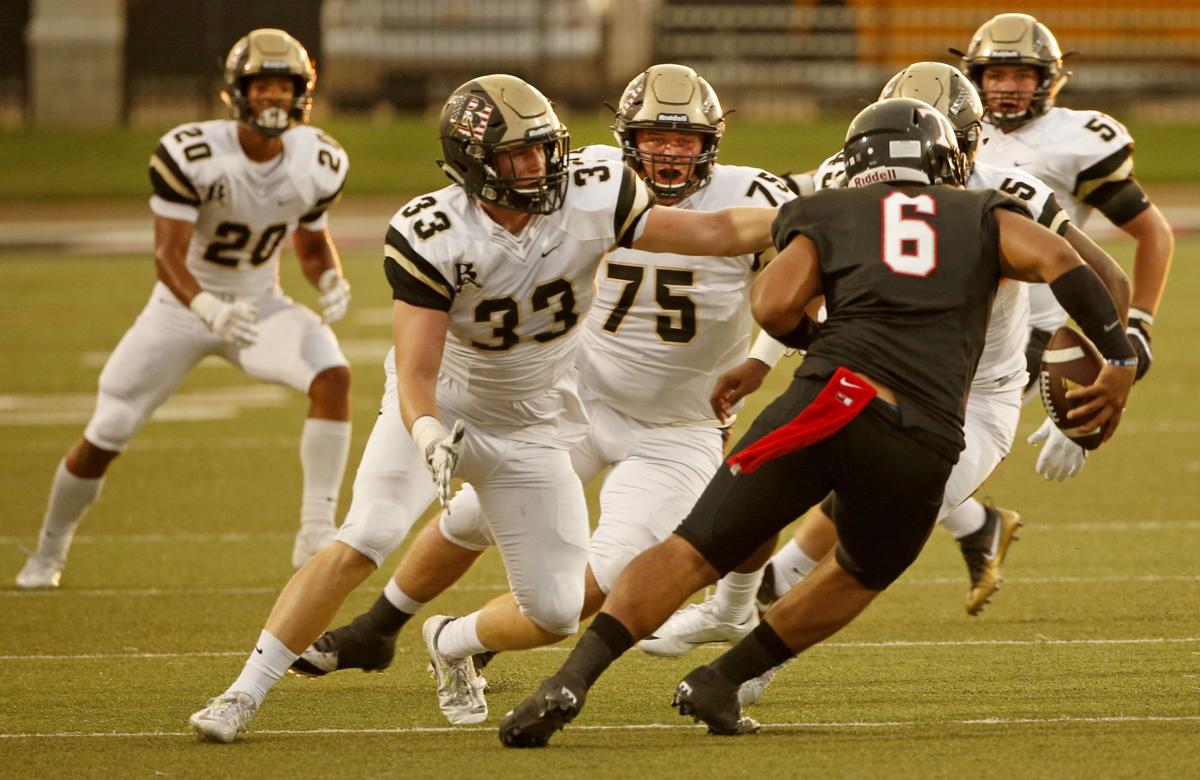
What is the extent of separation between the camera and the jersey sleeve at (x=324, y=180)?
6957 millimetres

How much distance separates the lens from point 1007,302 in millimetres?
5031

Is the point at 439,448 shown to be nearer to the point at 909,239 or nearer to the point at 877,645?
the point at 909,239

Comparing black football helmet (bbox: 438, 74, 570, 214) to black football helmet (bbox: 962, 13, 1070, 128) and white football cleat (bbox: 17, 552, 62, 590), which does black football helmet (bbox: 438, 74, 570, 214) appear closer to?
black football helmet (bbox: 962, 13, 1070, 128)

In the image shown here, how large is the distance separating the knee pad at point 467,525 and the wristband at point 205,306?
1.86m

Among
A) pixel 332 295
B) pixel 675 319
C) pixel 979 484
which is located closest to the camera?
pixel 979 484

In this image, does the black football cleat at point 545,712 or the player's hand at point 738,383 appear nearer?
the black football cleat at point 545,712

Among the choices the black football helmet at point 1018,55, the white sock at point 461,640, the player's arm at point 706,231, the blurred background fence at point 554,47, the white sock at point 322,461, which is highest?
the black football helmet at point 1018,55

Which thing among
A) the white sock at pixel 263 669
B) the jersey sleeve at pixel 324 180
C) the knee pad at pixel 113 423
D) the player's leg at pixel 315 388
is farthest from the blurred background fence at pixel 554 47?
the white sock at pixel 263 669

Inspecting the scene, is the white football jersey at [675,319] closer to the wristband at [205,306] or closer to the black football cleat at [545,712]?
the black football cleat at [545,712]

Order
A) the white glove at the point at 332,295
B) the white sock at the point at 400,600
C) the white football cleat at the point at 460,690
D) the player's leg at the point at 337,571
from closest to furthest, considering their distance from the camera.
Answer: the player's leg at the point at 337,571 < the white football cleat at the point at 460,690 < the white sock at the point at 400,600 < the white glove at the point at 332,295

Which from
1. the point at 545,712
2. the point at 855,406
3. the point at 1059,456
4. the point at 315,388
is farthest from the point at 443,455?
the point at 315,388

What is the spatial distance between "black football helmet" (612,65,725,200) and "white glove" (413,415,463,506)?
48.1 inches

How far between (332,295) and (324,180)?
415 mm

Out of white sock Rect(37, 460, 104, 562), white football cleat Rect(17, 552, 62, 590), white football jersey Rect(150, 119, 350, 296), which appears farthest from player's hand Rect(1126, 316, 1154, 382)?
white football cleat Rect(17, 552, 62, 590)
